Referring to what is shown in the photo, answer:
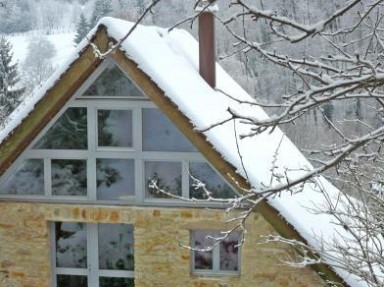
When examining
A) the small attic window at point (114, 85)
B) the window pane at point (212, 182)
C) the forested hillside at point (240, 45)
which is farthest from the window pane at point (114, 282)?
the forested hillside at point (240, 45)

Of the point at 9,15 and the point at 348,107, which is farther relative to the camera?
the point at 9,15

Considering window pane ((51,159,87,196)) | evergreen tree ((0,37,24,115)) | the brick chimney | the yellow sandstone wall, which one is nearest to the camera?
the yellow sandstone wall

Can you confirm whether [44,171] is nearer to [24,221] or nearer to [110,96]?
[24,221]

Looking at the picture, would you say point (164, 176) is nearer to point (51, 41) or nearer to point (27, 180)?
point (27, 180)

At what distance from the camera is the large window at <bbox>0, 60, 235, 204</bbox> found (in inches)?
337

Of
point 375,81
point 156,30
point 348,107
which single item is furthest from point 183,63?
point 348,107

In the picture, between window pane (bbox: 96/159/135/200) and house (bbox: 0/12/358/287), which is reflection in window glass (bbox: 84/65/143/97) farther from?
window pane (bbox: 96/159/135/200)

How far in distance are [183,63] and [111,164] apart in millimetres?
2711

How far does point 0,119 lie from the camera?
2355 cm

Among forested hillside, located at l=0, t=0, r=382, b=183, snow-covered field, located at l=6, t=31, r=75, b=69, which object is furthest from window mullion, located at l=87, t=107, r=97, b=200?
snow-covered field, located at l=6, t=31, r=75, b=69

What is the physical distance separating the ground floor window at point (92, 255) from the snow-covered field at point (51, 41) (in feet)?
251

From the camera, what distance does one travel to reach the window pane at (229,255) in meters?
8.65

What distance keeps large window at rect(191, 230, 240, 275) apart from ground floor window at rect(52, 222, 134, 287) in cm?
95

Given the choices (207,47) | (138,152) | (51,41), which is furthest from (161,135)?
(51,41)
